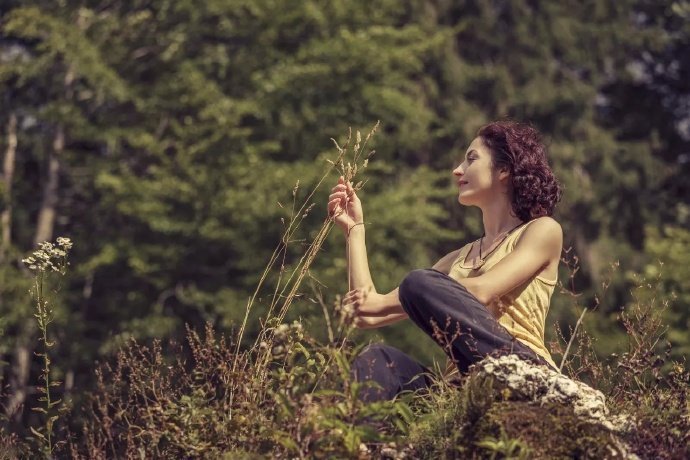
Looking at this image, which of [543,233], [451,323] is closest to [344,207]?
[543,233]

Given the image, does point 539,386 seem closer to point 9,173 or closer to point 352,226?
point 352,226

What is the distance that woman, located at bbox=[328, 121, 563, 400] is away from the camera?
3.94m

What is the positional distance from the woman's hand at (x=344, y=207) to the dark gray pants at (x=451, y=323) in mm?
749

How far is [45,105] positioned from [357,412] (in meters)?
17.7

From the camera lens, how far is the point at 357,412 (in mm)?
3508

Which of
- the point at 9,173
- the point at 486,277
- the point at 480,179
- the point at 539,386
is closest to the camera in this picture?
the point at 539,386

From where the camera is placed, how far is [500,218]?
16.1 feet

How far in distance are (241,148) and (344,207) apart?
15.3 metres

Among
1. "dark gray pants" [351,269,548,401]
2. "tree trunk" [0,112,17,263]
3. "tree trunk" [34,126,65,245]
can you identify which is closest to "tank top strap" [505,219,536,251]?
"dark gray pants" [351,269,548,401]

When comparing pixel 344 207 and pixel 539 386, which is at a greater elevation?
pixel 344 207

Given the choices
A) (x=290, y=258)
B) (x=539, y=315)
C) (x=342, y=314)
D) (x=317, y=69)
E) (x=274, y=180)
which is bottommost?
(x=290, y=258)

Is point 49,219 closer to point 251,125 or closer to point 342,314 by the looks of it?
point 251,125

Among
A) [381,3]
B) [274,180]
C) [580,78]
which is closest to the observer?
[274,180]

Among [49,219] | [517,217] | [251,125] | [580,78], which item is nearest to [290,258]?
[251,125]
